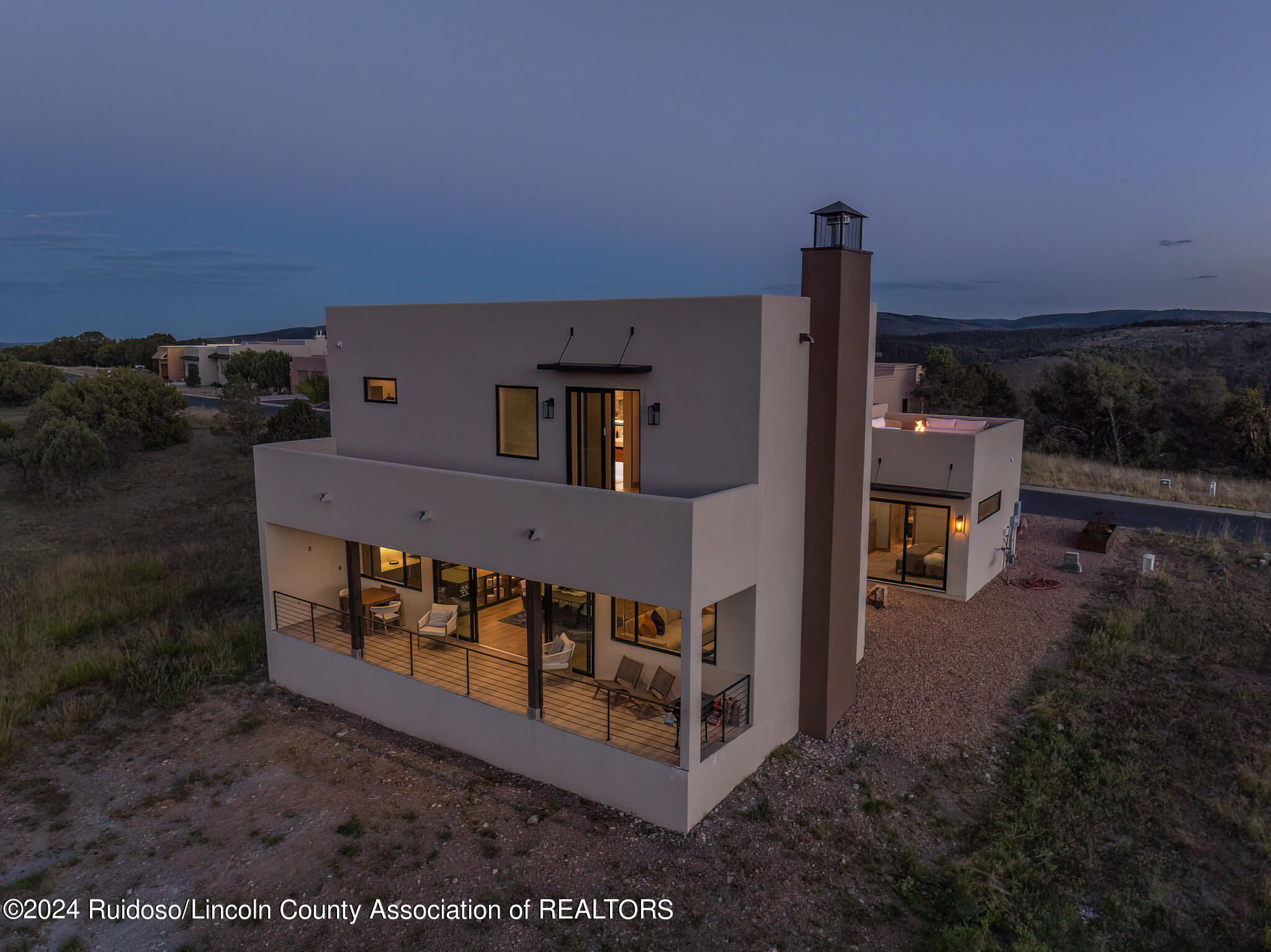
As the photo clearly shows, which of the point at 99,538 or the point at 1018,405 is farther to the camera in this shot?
the point at 1018,405

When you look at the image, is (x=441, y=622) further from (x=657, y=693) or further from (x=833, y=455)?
(x=833, y=455)

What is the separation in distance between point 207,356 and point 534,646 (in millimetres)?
75293

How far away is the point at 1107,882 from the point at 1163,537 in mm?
15759

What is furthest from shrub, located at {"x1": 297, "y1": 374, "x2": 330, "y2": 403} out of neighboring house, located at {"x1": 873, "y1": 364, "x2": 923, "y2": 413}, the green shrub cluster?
neighboring house, located at {"x1": 873, "y1": 364, "x2": 923, "y2": 413}

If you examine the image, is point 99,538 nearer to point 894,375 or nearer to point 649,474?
point 649,474

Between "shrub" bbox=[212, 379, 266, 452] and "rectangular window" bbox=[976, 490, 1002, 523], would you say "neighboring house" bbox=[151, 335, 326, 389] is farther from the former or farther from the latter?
"rectangular window" bbox=[976, 490, 1002, 523]

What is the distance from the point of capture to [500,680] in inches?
417

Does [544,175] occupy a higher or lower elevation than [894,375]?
higher

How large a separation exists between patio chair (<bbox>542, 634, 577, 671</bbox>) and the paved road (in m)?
18.3

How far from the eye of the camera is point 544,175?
3694cm

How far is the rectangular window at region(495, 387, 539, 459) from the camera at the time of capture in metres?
10.7

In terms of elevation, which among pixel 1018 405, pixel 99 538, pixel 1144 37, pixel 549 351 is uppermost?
pixel 1144 37

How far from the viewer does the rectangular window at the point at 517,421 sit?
1073 cm

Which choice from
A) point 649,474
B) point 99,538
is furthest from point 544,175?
point 649,474
